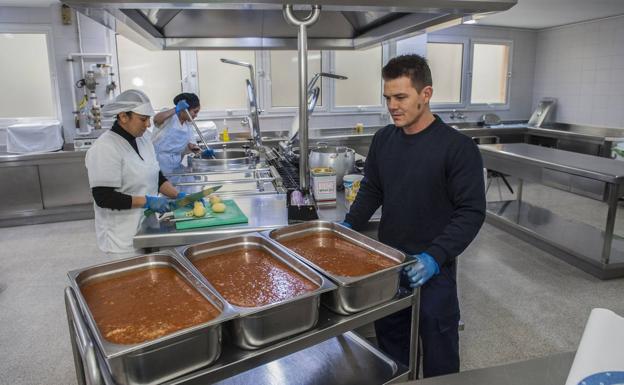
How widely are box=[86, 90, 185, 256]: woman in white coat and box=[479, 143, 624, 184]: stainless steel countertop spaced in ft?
9.76

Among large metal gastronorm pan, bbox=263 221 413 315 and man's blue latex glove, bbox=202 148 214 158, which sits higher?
man's blue latex glove, bbox=202 148 214 158

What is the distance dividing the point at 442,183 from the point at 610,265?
A: 2.56 m

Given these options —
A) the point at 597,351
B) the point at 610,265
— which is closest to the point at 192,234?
the point at 597,351

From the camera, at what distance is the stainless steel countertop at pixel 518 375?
1.05 m

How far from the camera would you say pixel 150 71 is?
215 inches

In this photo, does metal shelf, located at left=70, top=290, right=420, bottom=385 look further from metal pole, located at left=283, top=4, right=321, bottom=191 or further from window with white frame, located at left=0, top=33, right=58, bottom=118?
window with white frame, located at left=0, top=33, right=58, bottom=118

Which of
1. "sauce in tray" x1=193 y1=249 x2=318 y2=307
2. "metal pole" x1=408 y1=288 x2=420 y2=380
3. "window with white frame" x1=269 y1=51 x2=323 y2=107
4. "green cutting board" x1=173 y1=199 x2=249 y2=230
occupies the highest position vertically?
"window with white frame" x1=269 y1=51 x2=323 y2=107

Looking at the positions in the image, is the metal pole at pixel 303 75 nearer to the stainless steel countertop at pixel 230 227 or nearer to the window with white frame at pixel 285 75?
the stainless steel countertop at pixel 230 227

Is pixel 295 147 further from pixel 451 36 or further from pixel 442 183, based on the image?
pixel 451 36

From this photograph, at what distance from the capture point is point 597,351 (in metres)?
0.85

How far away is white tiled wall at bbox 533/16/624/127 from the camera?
228 inches

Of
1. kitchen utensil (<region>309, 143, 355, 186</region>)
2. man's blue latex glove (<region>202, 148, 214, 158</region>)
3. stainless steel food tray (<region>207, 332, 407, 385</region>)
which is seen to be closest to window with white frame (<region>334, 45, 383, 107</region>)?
man's blue latex glove (<region>202, 148, 214, 158</region>)

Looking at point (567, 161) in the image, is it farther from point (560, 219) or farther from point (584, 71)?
point (584, 71)

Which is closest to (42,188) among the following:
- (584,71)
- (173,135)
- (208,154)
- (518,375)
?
(173,135)
